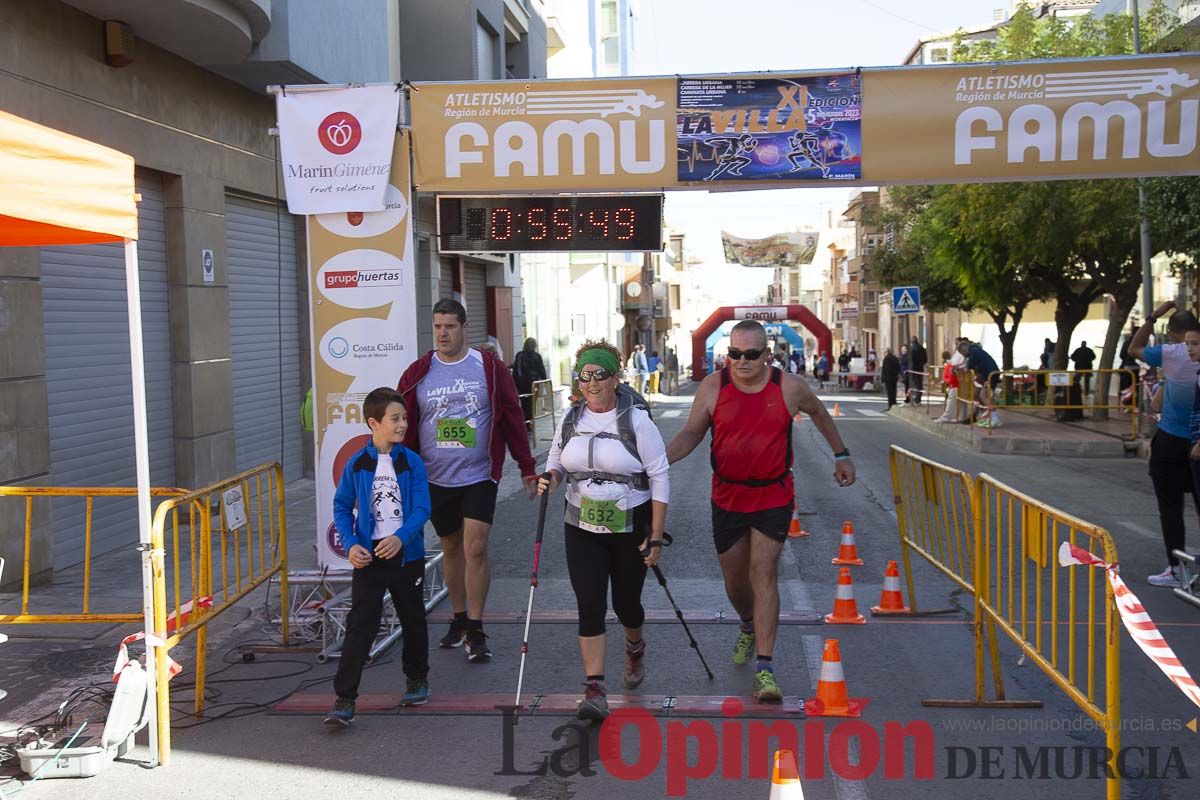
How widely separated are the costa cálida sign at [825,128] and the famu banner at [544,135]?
10 millimetres

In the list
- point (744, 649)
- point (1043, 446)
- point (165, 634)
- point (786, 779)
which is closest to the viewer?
point (786, 779)

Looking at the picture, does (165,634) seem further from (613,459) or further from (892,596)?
(892,596)

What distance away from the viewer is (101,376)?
34.9ft

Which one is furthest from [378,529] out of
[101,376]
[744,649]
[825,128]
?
[101,376]

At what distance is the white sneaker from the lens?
8573 mm

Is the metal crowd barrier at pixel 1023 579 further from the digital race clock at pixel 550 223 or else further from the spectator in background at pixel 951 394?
the spectator in background at pixel 951 394

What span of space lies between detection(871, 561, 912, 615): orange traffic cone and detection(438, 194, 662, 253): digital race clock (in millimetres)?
3452

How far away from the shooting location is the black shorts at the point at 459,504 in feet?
22.9

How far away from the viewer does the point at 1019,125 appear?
28.0ft

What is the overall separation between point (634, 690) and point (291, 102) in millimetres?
4668

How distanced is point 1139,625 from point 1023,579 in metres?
1.08

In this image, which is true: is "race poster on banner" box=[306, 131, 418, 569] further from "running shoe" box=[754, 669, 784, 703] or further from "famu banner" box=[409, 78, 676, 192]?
"running shoe" box=[754, 669, 784, 703]

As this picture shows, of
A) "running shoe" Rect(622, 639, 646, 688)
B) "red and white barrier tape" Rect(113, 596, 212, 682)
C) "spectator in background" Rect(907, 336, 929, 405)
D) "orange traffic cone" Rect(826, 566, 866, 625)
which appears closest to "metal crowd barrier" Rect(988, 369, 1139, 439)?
"spectator in background" Rect(907, 336, 929, 405)

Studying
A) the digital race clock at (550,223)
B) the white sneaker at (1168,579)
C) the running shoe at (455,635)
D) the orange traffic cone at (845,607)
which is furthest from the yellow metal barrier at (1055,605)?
the digital race clock at (550,223)
